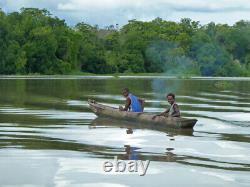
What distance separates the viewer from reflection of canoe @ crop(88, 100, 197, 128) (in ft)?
68.9

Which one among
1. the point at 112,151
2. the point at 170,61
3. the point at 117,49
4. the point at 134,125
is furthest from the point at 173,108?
the point at 117,49

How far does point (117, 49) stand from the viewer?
126 meters

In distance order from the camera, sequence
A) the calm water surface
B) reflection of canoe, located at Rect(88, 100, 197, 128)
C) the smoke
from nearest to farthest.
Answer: the calm water surface
reflection of canoe, located at Rect(88, 100, 197, 128)
the smoke

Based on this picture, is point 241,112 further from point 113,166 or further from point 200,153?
point 113,166

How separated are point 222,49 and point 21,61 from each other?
1496 inches

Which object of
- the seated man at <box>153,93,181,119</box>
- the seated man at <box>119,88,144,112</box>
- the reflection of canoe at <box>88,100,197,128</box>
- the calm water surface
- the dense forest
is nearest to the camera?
the calm water surface

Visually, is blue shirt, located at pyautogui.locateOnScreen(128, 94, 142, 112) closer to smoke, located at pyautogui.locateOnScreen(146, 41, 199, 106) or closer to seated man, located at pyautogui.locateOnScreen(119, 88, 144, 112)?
seated man, located at pyautogui.locateOnScreen(119, 88, 144, 112)

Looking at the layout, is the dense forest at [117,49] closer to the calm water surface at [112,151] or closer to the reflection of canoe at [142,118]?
the reflection of canoe at [142,118]

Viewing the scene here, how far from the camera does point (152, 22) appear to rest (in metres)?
142

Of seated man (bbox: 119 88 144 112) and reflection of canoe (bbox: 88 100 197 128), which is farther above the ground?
seated man (bbox: 119 88 144 112)

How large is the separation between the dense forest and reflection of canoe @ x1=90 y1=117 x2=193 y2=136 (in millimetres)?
79014

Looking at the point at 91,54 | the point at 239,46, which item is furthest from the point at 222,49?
the point at 91,54

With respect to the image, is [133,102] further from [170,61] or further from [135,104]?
[170,61]

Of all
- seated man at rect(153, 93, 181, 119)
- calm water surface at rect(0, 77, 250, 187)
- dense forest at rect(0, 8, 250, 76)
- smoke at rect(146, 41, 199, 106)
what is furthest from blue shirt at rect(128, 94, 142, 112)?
→ dense forest at rect(0, 8, 250, 76)
